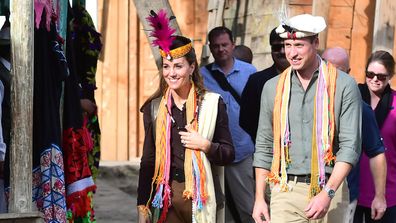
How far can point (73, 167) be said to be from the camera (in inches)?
217

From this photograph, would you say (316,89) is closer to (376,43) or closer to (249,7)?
(376,43)

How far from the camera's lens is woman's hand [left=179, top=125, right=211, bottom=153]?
5.16m

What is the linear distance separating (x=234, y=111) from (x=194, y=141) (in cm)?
187

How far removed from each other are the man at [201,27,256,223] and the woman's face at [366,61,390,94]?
4.01ft

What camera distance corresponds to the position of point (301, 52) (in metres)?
4.86

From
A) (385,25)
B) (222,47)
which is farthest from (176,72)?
(385,25)

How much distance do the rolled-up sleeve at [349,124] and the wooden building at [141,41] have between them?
5.81 meters

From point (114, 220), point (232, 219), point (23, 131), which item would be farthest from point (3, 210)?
point (114, 220)

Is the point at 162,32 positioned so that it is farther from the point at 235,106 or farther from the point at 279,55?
the point at 235,106

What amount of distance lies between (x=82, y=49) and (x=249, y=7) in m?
4.61

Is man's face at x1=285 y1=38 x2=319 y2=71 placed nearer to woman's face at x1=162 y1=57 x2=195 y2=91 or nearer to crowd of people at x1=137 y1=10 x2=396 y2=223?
crowd of people at x1=137 y1=10 x2=396 y2=223

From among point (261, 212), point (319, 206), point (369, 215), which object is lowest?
point (369, 215)

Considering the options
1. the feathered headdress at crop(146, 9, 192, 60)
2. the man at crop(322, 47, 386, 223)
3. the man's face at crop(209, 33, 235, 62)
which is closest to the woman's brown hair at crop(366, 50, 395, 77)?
the man at crop(322, 47, 386, 223)

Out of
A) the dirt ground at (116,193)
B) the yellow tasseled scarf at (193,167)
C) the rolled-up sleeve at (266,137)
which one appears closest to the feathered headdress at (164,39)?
the yellow tasseled scarf at (193,167)
